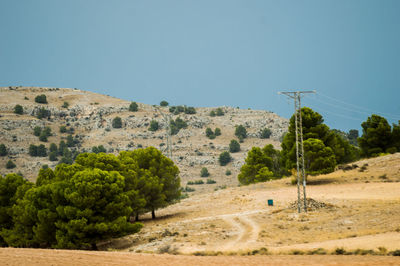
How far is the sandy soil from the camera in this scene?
2043 centimetres

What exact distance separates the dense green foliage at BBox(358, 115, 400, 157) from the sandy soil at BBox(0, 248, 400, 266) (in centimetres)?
6143

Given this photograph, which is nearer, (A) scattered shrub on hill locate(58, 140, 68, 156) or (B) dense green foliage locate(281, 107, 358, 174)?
(B) dense green foliage locate(281, 107, 358, 174)

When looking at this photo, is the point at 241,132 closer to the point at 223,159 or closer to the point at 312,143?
the point at 223,159

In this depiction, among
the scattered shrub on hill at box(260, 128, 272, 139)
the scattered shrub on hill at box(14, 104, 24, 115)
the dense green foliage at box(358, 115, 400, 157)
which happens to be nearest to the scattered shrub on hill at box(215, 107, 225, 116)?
the scattered shrub on hill at box(260, 128, 272, 139)

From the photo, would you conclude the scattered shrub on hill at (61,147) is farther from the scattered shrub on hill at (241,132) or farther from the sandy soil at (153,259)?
the sandy soil at (153,259)

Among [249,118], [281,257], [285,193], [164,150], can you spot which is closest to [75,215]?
[281,257]

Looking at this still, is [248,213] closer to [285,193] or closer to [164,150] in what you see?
[285,193]

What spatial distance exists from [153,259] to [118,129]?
13554 centimetres

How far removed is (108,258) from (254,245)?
41.1 feet

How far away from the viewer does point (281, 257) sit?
23062 millimetres

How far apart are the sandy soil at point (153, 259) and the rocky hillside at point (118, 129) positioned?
8493 cm

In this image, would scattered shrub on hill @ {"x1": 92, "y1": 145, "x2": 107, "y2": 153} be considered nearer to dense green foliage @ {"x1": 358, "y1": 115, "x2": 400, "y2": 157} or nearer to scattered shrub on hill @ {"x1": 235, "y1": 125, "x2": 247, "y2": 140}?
scattered shrub on hill @ {"x1": 235, "y1": 125, "x2": 247, "y2": 140}

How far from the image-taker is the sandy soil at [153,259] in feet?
67.0

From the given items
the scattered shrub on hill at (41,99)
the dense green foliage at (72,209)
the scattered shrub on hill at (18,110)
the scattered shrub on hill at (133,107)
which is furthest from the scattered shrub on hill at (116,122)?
the dense green foliage at (72,209)
